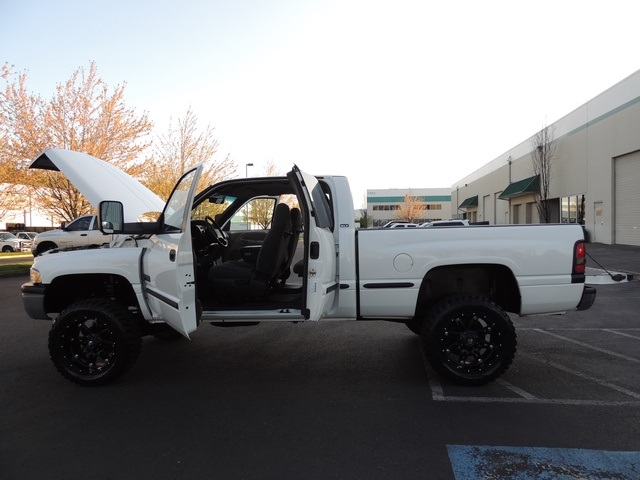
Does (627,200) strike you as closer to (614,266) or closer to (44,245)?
(614,266)

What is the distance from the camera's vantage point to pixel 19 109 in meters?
16.4

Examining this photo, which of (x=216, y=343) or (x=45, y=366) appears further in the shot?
(x=216, y=343)

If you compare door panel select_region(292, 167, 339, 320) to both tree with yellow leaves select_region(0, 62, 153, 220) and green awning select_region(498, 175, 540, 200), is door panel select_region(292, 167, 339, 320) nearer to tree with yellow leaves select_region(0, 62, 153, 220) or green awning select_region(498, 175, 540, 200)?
tree with yellow leaves select_region(0, 62, 153, 220)

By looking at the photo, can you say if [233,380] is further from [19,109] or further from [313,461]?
[19,109]

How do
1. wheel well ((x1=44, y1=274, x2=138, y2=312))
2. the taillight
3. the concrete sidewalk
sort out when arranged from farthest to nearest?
the concrete sidewalk, wheel well ((x1=44, y1=274, x2=138, y2=312)), the taillight

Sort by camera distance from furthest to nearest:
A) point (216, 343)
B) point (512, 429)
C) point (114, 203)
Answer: point (216, 343) < point (114, 203) < point (512, 429)

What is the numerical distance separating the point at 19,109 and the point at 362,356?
1729cm

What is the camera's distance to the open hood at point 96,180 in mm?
4078

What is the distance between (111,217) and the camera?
380 cm

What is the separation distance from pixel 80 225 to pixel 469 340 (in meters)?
15.8

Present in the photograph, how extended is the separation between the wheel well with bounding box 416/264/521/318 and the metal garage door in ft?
70.7

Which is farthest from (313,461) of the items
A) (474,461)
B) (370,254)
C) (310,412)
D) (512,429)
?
(370,254)

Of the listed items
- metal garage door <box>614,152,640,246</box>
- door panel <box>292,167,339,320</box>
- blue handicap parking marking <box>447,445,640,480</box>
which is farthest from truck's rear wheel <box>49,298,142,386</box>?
metal garage door <box>614,152,640,246</box>

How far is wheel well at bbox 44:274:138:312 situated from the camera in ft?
14.4
